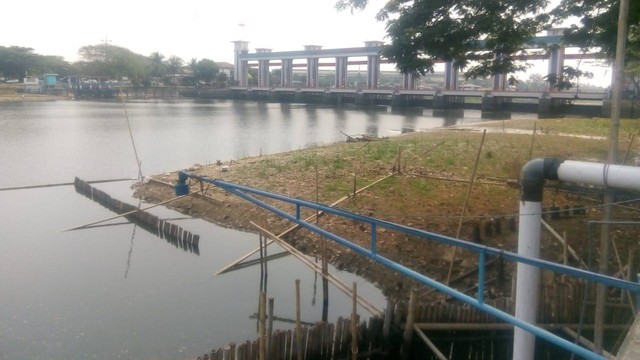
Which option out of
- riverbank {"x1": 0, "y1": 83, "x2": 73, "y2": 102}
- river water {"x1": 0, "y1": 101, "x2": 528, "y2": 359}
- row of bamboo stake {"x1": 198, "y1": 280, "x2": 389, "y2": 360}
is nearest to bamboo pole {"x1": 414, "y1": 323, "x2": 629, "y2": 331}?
row of bamboo stake {"x1": 198, "y1": 280, "x2": 389, "y2": 360}

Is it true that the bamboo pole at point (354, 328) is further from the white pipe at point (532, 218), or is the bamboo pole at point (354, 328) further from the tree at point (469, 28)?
the tree at point (469, 28)

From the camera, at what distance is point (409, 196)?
46.3 feet

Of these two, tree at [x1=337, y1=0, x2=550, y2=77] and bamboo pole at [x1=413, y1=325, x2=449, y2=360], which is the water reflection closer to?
tree at [x1=337, y1=0, x2=550, y2=77]

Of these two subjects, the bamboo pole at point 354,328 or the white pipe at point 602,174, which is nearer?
the white pipe at point 602,174

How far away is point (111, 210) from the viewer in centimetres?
1755

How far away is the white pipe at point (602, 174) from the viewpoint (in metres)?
5.39

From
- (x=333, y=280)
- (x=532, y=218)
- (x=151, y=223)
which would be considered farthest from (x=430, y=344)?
(x=151, y=223)

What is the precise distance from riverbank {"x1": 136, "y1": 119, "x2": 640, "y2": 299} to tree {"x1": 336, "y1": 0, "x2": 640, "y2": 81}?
3.14m

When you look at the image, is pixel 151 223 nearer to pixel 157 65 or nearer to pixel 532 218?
pixel 532 218

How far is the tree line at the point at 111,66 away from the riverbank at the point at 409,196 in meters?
89.9

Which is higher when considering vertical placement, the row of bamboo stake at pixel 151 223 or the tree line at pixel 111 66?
the tree line at pixel 111 66

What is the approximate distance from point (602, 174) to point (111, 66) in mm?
111209

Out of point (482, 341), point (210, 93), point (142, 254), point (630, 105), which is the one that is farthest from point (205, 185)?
point (210, 93)

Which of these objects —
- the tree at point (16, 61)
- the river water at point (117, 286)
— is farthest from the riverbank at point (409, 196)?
the tree at point (16, 61)
